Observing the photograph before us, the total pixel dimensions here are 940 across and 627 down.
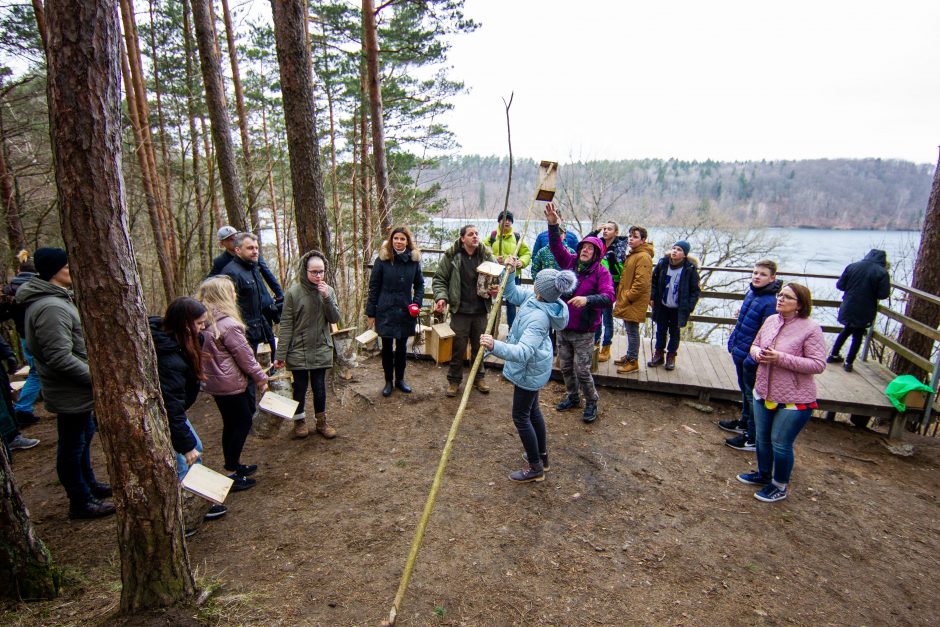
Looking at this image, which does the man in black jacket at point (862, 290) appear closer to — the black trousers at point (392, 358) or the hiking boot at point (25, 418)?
the black trousers at point (392, 358)

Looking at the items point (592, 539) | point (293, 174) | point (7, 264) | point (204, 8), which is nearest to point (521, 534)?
point (592, 539)

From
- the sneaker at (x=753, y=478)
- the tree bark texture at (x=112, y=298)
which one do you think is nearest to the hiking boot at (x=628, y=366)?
the sneaker at (x=753, y=478)

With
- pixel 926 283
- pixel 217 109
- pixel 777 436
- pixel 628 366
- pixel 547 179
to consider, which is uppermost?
pixel 217 109

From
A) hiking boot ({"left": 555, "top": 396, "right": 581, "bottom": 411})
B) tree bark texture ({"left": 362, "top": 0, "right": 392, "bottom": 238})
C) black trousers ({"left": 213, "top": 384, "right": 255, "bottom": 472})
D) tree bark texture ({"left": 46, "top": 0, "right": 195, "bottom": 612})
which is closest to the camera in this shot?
tree bark texture ({"left": 46, "top": 0, "right": 195, "bottom": 612})

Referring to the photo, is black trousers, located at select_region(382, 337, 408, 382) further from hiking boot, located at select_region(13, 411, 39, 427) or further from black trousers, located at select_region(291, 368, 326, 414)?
hiking boot, located at select_region(13, 411, 39, 427)

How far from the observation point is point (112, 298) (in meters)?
2.13

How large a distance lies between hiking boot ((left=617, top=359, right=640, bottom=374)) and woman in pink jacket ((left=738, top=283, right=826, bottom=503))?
1.91 metres

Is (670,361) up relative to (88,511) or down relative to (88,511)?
up

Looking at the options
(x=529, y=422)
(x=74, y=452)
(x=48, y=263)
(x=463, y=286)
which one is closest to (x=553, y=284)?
(x=529, y=422)

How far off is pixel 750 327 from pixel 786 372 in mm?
831

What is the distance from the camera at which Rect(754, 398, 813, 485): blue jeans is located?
342cm

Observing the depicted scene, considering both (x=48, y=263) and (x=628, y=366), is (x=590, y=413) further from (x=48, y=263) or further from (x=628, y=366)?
(x=48, y=263)

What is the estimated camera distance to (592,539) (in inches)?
127

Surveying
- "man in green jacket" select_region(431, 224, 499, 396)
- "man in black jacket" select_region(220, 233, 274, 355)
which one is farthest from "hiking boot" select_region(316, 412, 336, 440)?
"man in green jacket" select_region(431, 224, 499, 396)
